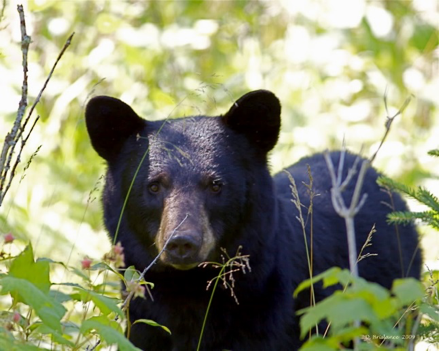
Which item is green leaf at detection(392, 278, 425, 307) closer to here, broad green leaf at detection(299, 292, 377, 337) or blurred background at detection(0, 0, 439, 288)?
broad green leaf at detection(299, 292, 377, 337)

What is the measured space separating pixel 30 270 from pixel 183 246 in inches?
39.0

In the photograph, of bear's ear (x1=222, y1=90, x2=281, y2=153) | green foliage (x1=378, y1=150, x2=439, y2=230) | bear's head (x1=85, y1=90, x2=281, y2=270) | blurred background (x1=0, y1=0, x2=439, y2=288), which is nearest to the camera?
green foliage (x1=378, y1=150, x2=439, y2=230)

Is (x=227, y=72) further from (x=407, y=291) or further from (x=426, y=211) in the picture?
(x=407, y=291)

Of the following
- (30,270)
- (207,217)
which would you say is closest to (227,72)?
(207,217)

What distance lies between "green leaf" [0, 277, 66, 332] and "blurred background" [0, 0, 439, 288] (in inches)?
150

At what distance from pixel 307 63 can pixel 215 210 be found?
4.21 m

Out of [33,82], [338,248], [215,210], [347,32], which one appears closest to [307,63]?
[347,32]

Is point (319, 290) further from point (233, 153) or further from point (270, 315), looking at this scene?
point (233, 153)

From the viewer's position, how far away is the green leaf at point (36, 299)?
6.94 feet

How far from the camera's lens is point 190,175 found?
365 cm

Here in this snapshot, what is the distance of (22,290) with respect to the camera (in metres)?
2.12

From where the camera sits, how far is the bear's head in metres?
3.63

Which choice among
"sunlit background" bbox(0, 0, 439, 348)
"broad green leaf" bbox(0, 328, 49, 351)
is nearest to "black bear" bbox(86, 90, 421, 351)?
"broad green leaf" bbox(0, 328, 49, 351)

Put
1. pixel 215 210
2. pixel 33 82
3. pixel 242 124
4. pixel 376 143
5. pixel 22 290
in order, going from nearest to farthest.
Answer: pixel 22 290, pixel 215 210, pixel 242 124, pixel 33 82, pixel 376 143
